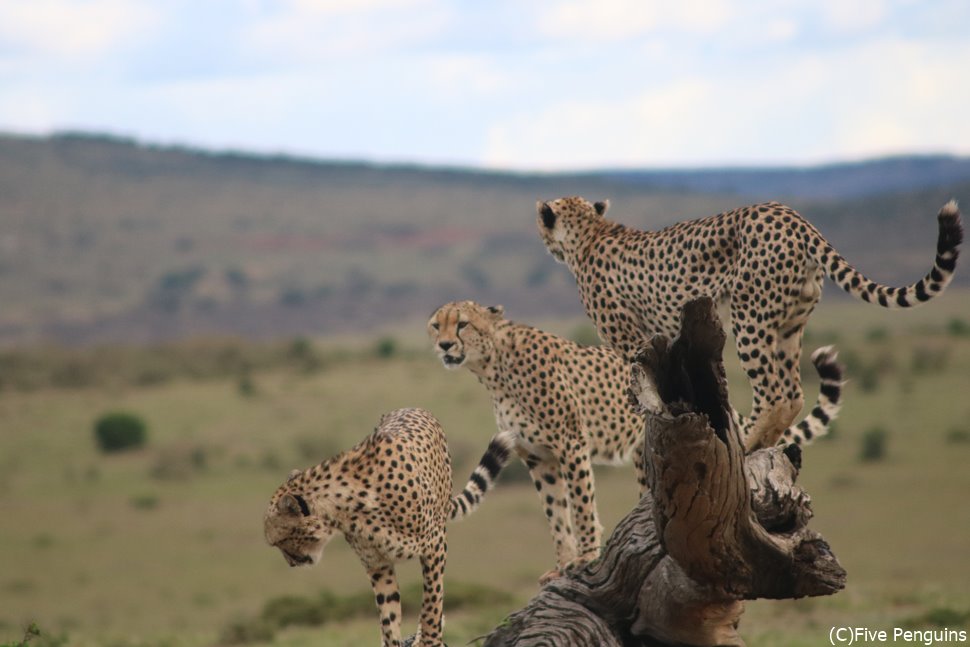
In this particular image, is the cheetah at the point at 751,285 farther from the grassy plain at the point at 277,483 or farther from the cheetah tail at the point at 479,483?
the grassy plain at the point at 277,483

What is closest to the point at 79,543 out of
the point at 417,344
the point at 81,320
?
the point at 417,344

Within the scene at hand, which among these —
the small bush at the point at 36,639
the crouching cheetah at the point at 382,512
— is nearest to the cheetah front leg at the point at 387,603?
the crouching cheetah at the point at 382,512

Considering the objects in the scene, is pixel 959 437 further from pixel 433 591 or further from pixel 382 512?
pixel 382 512

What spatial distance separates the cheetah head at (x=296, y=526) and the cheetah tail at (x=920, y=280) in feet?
7.94

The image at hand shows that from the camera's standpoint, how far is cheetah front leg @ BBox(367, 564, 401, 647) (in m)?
5.66

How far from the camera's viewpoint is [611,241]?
6.81 meters

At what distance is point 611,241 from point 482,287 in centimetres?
5171

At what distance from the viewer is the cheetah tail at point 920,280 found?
17.9 feet

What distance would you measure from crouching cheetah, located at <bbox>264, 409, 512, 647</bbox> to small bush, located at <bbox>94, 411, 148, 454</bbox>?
16699mm

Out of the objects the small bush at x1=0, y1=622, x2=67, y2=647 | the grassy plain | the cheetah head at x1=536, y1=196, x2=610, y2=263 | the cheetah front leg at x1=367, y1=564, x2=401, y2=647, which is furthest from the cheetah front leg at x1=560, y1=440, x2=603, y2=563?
the grassy plain

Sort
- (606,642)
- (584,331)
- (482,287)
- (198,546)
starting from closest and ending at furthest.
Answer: (606,642)
(198,546)
(584,331)
(482,287)

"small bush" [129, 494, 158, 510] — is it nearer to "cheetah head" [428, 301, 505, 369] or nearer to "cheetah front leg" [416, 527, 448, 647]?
"cheetah head" [428, 301, 505, 369]

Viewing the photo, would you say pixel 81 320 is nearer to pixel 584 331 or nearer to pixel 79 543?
pixel 584 331

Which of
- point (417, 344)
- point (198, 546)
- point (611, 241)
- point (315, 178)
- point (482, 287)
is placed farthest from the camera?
point (315, 178)
